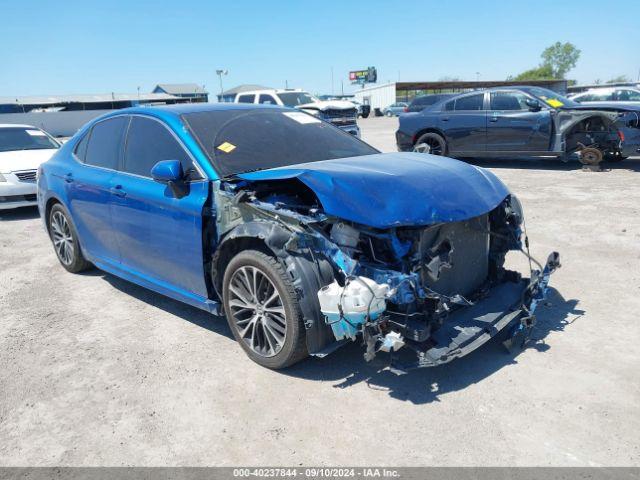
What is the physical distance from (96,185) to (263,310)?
89.0 inches

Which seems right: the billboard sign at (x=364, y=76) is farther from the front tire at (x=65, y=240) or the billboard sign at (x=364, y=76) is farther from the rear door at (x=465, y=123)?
the front tire at (x=65, y=240)

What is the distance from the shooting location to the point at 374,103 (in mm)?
59344

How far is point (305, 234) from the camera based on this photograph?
3.23 meters

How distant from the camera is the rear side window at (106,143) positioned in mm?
4626

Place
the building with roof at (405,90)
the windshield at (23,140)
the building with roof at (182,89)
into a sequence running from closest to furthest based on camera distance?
the windshield at (23,140), the building with roof at (405,90), the building with roof at (182,89)

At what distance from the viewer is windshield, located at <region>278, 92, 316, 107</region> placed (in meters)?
18.7

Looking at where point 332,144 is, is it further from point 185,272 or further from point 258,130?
point 185,272

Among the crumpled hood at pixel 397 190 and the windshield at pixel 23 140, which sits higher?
the windshield at pixel 23 140

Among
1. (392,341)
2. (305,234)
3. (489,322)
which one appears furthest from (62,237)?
(489,322)

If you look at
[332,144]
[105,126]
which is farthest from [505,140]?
[105,126]

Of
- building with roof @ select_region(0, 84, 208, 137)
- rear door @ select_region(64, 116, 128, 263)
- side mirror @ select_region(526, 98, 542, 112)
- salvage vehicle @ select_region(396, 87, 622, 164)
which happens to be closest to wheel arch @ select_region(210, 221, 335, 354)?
rear door @ select_region(64, 116, 128, 263)

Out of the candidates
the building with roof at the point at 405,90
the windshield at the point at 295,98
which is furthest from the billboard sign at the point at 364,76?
the windshield at the point at 295,98

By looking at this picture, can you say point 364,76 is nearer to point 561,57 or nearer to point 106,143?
point 561,57

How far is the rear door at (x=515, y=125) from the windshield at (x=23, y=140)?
902 cm
